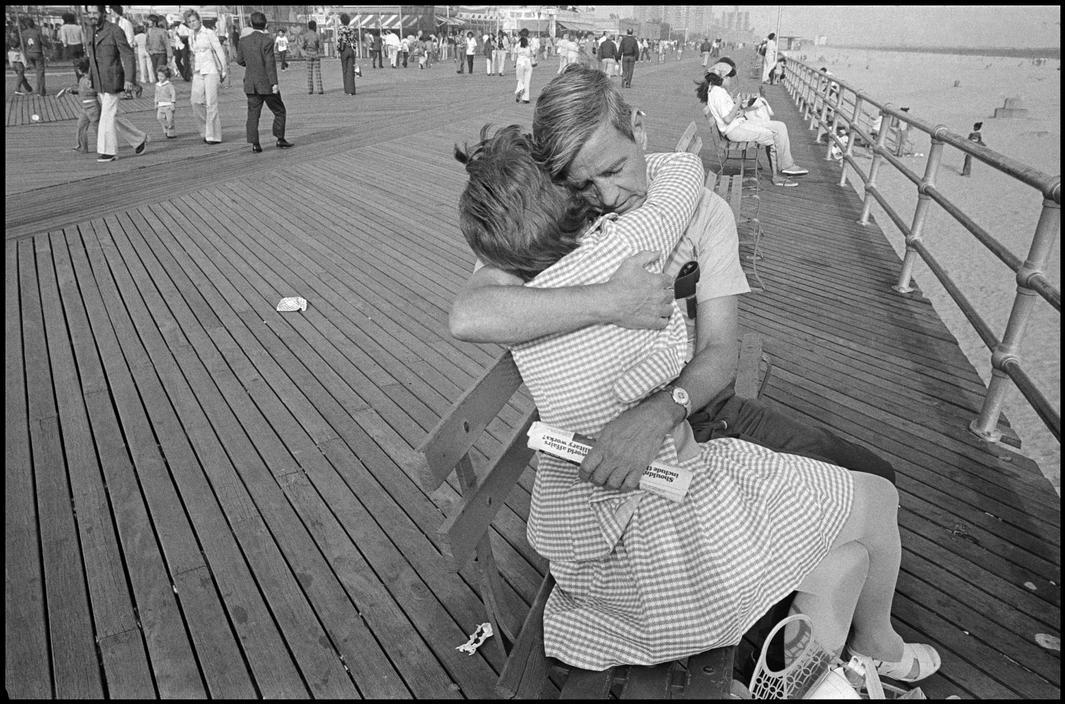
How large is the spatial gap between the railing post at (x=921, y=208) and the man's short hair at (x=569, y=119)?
3.08m

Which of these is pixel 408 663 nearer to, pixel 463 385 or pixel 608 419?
pixel 608 419

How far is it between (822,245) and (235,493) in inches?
207

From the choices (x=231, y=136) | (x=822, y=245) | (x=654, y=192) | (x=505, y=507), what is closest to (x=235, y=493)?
(x=505, y=507)

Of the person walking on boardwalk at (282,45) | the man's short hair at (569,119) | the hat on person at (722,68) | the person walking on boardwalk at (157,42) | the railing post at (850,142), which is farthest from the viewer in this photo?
the person walking on boardwalk at (282,45)

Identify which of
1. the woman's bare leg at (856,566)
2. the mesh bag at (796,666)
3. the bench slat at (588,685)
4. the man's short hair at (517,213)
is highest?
the man's short hair at (517,213)

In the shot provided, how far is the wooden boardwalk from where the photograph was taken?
208 centimetres

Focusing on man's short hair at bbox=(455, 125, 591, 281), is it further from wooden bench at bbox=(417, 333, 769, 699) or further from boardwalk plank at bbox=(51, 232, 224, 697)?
boardwalk plank at bbox=(51, 232, 224, 697)

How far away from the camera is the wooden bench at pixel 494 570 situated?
153 cm


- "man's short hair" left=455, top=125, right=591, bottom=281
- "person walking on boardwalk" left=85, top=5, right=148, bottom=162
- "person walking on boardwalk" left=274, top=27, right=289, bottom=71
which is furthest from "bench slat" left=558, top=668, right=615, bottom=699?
"person walking on boardwalk" left=274, top=27, right=289, bottom=71

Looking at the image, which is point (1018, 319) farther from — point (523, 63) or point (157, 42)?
point (157, 42)

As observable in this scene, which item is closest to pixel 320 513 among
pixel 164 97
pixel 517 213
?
pixel 517 213

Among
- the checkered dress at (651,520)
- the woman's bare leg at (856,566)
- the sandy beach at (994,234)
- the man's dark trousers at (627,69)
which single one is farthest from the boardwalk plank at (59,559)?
the man's dark trousers at (627,69)

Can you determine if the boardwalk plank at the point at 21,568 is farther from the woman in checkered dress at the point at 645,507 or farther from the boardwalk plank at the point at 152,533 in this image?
the woman in checkered dress at the point at 645,507

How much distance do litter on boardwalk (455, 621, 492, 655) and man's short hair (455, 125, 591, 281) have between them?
1119mm
